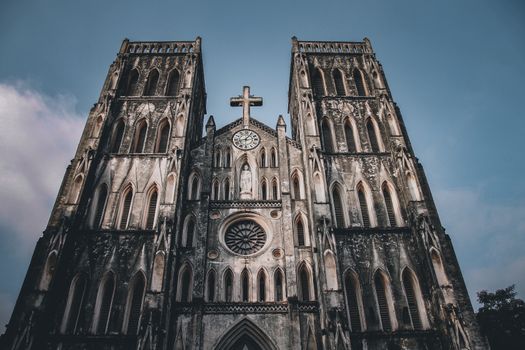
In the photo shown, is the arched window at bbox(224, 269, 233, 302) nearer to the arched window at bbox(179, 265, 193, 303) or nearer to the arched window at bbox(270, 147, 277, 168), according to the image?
the arched window at bbox(179, 265, 193, 303)

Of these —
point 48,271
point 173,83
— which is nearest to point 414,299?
point 48,271

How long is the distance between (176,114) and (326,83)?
376 inches

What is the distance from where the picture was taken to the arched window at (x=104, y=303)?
53.0 ft

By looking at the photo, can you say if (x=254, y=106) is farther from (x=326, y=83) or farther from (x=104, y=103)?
(x=104, y=103)

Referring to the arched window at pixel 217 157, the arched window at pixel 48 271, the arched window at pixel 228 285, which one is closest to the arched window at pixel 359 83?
the arched window at pixel 217 157

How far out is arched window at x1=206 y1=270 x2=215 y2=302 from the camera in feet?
56.9

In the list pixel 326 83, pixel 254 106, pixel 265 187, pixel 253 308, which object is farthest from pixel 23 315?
pixel 326 83

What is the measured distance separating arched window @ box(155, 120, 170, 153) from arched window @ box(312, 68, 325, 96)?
30.4 feet

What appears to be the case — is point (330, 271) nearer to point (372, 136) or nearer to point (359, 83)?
point (372, 136)

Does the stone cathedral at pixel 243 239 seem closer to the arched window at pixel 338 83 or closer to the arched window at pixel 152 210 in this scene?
the arched window at pixel 152 210

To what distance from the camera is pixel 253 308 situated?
16.7 m

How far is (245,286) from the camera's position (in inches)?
702

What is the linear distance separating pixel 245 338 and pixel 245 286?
7.16 ft

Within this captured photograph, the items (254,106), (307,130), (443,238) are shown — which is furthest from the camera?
(254,106)
